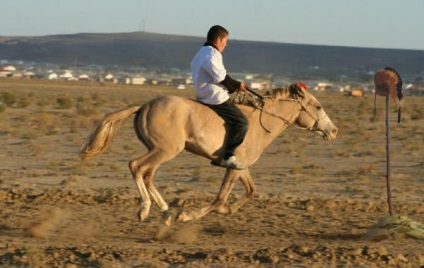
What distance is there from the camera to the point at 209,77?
1180cm

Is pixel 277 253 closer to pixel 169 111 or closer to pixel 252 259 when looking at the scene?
pixel 252 259

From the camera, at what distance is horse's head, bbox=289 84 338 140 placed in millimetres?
12719

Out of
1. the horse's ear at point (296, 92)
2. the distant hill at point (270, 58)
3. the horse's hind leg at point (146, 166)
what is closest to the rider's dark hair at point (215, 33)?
the horse's ear at point (296, 92)

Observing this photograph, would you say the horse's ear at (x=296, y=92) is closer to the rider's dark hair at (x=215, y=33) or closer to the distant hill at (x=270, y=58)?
the rider's dark hair at (x=215, y=33)

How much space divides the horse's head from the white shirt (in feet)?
3.99

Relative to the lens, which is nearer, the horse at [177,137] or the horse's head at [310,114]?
the horse at [177,137]

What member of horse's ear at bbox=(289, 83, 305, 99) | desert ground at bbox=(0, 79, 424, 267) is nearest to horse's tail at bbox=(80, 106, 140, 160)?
desert ground at bbox=(0, 79, 424, 267)

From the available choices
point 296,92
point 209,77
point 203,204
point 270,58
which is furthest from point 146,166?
point 270,58

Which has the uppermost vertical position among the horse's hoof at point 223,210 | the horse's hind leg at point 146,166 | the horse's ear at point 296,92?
the horse's ear at point 296,92

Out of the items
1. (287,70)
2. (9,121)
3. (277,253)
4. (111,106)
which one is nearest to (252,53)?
(287,70)

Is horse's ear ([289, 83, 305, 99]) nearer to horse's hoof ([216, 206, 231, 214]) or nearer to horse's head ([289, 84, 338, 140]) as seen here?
horse's head ([289, 84, 338, 140])

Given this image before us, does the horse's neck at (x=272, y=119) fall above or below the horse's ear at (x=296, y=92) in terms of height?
below

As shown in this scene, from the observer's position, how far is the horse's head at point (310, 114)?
41.7 ft

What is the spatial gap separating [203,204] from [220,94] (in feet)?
9.30
